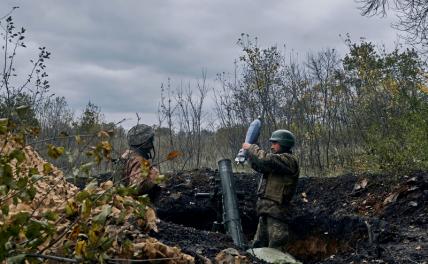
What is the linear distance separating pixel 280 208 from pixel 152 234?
2.80 m

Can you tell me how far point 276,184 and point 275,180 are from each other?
52 mm

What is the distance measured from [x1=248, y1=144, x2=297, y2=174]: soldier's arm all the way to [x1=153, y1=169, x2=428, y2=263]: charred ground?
78 cm

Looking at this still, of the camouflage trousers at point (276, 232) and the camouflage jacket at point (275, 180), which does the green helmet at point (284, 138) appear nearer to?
the camouflage jacket at point (275, 180)

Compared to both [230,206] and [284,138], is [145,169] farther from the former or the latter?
[284,138]

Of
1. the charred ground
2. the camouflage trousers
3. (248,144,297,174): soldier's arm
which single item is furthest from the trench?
(248,144,297,174): soldier's arm

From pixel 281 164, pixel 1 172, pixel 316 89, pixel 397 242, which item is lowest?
pixel 397 242

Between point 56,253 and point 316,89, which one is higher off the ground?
point 316,89

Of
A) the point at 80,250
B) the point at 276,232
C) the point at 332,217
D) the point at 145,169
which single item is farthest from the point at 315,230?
the point at 80,250

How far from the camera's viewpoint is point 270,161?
714cm

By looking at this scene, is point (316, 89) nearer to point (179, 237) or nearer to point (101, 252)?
point (179, 237)

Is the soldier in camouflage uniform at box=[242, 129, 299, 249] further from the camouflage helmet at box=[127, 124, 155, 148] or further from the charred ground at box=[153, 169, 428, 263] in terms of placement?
the camouflage helmet at box=[127, 124, 155, 148]

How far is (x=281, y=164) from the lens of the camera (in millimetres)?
7223

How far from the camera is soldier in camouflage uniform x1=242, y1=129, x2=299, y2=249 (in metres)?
7.25

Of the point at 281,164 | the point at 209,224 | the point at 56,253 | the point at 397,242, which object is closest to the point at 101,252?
the point at 56,253
